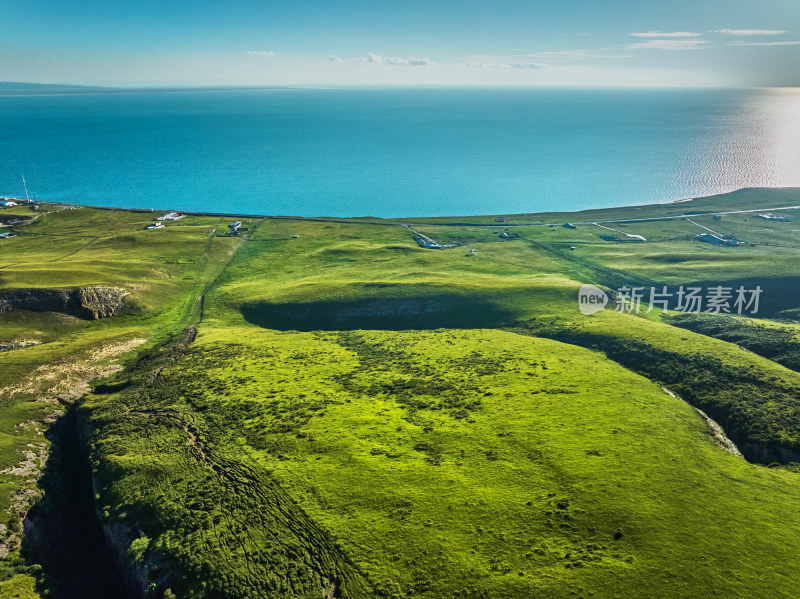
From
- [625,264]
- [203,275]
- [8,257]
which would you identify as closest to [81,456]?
[203,275]

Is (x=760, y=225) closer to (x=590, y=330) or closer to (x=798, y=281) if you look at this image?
(x=798, y=281)

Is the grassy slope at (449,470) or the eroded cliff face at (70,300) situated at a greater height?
the eroded cliff face at (70,300)

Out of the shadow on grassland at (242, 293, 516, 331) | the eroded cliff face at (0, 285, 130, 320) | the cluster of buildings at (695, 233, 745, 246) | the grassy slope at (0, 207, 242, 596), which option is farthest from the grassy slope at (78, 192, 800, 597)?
the cluster of buildings at (695, 233, 745, 246)

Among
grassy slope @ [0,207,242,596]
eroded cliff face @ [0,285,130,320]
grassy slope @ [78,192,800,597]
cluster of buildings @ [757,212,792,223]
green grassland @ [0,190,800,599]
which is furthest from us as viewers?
cluster of buildings @ [757,212,792,223]

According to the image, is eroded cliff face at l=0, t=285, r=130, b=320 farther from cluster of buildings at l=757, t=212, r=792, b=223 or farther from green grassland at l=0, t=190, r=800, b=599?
cluster of buildings at l=757, t=212, r=792, b=223

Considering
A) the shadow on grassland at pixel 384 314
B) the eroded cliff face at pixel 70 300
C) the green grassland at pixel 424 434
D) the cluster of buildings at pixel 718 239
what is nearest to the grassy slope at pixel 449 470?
the green grassland at pixel 424 434

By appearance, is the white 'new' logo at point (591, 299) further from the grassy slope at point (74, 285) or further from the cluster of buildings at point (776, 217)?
the cluster of buildings at point (776, 217)

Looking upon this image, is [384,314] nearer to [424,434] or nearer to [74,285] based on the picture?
[424,434]

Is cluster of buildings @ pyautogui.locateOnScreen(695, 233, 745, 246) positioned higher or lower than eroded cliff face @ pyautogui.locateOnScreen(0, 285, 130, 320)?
higher
